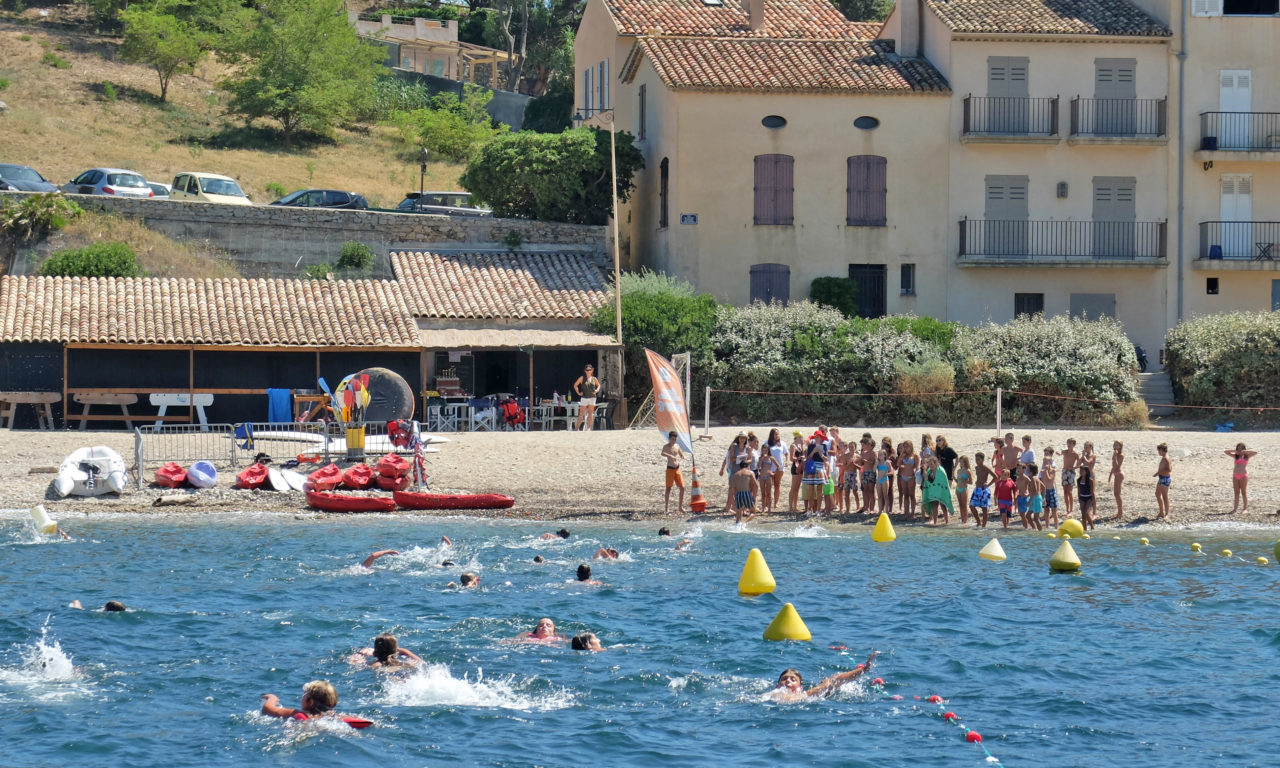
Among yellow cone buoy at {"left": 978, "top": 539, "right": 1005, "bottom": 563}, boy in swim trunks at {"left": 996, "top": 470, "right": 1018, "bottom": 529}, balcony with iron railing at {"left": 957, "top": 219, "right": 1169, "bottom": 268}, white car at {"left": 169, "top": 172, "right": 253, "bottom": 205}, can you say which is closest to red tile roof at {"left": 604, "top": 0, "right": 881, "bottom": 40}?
balcony with iron railing at {"left": 957, "top": 219, "right": 1169, "bottom": 268}

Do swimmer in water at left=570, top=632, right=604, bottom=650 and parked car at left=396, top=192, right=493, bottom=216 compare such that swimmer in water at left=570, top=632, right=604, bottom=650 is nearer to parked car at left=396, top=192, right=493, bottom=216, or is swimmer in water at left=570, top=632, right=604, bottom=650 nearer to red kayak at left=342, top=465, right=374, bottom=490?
red kayak at left=342, top=465, right=374, bottom=490

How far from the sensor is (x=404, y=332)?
1293 inches

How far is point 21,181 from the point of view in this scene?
4059 cm

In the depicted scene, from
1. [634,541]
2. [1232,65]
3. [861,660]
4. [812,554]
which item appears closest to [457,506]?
[634,541]

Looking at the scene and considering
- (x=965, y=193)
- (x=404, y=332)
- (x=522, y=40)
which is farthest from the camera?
(x=522, y=40)

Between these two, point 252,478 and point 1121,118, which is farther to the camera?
point 1121,118

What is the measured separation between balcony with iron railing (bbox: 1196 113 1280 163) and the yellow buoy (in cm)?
2446

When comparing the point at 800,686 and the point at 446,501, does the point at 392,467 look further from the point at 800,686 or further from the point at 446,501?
the point at 800,686

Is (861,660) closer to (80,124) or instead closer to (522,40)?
(80,124)

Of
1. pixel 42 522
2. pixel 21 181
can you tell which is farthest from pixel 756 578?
pixel 21 181

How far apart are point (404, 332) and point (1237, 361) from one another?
771 inches

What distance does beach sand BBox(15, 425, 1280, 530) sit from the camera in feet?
84.4

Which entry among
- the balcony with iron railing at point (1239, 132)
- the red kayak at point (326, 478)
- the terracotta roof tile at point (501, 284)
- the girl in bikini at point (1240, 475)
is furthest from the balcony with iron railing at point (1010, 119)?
Result: the red kayak at point (326, 478)

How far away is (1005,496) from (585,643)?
1044cm
